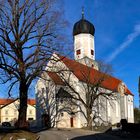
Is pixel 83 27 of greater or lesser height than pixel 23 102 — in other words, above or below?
above

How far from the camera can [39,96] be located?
58.2 m

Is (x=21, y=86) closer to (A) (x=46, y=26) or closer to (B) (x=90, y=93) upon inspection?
(A) (x=46, y=26)

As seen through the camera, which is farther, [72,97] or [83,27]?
[83,27]

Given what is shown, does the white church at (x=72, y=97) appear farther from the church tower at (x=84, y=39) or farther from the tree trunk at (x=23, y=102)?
the tree trunk at (x=23, y=102)

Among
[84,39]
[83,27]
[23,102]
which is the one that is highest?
[83,27]

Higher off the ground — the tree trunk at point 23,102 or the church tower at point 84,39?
the church tower at point 84,39

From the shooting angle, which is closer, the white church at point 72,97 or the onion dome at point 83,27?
the white church at point 72,97

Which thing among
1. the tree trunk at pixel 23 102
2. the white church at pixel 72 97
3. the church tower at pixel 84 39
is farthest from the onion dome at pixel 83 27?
the tree trunk at pixel 23 102

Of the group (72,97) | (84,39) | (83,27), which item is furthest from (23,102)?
(83,27)

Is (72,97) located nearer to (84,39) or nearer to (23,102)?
(84,39)

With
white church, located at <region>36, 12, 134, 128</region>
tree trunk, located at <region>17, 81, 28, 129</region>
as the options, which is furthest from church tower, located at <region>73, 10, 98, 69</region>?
tree trunk, located at <region>17, 81, 28, 129</region>

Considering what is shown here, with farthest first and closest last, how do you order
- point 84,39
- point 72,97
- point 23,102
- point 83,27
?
point 83,27 < point 84,39 < point 72,97 < point 23,102

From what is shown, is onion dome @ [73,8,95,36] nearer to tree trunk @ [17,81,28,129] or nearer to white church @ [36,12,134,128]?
white church @ [36,12,134,128]

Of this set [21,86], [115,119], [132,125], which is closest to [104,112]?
[115,119]
